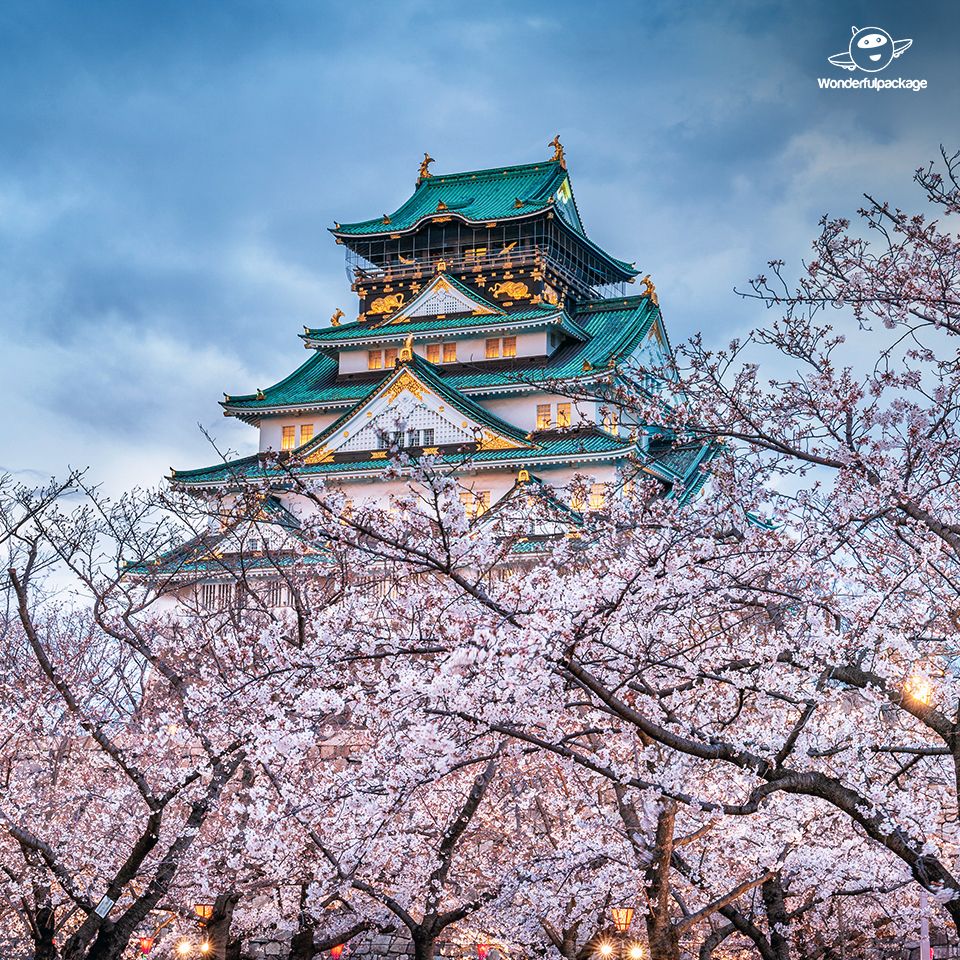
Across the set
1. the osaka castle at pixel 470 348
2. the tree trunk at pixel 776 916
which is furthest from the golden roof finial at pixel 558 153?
the tree trunk at pixel 776 916

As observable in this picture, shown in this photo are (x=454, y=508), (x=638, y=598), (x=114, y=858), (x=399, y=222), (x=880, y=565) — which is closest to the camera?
(x=454, y=508)

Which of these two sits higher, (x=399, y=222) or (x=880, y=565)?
(x=399, y=222)

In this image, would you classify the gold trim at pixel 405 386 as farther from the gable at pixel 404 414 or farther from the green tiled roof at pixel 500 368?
the green tiled roof at pixel 500 368

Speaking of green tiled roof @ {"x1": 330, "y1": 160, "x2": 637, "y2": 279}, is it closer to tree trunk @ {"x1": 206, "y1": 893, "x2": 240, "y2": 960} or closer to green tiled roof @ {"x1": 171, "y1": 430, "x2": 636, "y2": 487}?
green tiled roof @ {"x1": 171, "y1": 430, "x2": 636, "y2": 487}

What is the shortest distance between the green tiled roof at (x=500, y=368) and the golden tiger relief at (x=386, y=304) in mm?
2477

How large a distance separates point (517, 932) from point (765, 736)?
675cm

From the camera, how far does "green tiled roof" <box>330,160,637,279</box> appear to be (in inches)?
1620

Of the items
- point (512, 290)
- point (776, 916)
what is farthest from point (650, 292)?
point (776, 916)

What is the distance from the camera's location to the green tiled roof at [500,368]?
3719cm

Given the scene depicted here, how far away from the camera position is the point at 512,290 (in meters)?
40.0

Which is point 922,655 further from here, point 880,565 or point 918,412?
point 918,412

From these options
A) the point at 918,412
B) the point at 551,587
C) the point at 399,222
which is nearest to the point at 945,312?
the point at 918,412

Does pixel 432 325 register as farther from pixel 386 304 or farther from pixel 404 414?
pixel 404 414

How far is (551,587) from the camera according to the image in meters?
8.12
